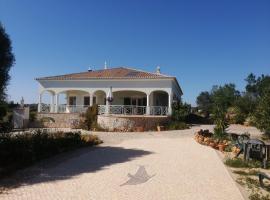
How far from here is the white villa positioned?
98.3 feet

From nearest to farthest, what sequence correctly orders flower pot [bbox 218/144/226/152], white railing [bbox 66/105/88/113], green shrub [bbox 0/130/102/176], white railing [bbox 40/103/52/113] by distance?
green shrub [bbox 0/130/102/176] < flower pot [bbox 218/144/226/152] < white railing [bbox 66/105/88/113] < white railing [bbox 40/103/52/113]

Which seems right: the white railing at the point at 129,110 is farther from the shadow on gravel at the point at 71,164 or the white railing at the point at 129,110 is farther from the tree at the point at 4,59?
the tree at the point at 4,59

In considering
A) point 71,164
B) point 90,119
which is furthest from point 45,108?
point 71,164

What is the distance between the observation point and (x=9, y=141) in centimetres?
1129

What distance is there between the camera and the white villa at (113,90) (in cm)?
2995

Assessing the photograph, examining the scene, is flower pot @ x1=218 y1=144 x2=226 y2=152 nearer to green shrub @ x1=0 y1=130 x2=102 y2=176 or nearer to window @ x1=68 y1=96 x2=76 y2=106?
green shrub @ x1=0 y1=130 x2=102 y2=176

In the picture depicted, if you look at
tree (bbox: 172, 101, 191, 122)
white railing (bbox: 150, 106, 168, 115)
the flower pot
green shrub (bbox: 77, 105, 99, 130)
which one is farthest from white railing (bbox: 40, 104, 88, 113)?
the flower pot

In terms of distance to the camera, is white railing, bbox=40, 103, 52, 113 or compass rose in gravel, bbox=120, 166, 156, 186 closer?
compass rose in gravel, bbox=120, 166, 156, 186

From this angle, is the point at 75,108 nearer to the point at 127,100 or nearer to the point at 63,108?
the point at 63,108

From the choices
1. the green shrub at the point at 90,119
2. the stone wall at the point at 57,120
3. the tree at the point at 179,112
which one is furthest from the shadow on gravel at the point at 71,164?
the tree at the point at 179,112

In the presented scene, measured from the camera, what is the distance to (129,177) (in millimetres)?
9438

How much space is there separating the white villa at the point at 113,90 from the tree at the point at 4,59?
1618 cm

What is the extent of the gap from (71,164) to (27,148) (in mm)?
1768

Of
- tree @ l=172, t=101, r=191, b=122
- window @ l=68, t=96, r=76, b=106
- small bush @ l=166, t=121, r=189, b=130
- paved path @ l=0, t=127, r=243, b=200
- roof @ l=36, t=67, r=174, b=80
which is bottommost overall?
paved path @ l=0, t=127, r=243, b=200
